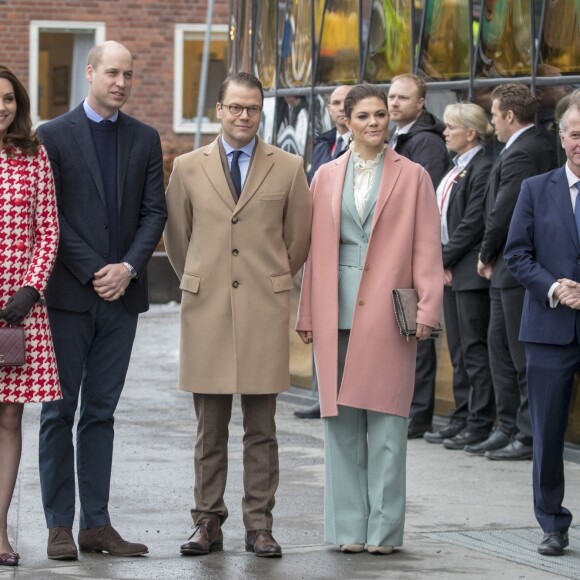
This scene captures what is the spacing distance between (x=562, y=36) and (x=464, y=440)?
2639 mm

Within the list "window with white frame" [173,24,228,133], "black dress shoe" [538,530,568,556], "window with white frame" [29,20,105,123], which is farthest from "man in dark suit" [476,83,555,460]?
"window with white frame" [29,20,105,123]

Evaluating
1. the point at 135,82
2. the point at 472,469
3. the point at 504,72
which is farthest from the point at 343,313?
the point at 135,82

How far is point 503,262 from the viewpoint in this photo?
377 inches

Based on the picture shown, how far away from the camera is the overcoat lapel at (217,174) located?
6.94 metres

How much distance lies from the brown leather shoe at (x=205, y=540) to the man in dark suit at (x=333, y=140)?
412 cm

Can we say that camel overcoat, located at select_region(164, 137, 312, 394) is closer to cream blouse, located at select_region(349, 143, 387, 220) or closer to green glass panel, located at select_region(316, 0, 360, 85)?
cream blouse, located at select_region(349, 143, 387, 220)

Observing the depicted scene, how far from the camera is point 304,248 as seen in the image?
7.10 m

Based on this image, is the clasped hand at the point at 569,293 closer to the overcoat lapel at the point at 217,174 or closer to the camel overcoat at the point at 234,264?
the camel overcoat at the point at 234,264

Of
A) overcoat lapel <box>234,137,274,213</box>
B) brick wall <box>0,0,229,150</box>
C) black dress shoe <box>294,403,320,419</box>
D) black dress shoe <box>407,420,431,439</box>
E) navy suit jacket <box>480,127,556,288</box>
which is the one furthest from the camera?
brick wall <box>0,0,229,150</box>

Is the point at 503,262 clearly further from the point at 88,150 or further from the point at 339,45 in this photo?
the point at 88,150

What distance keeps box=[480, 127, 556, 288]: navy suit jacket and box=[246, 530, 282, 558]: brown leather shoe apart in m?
3.17

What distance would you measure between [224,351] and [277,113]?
6102mm

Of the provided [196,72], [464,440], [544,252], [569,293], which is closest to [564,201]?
[544,252]

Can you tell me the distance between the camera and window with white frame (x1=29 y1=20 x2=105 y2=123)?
24.9 meters
